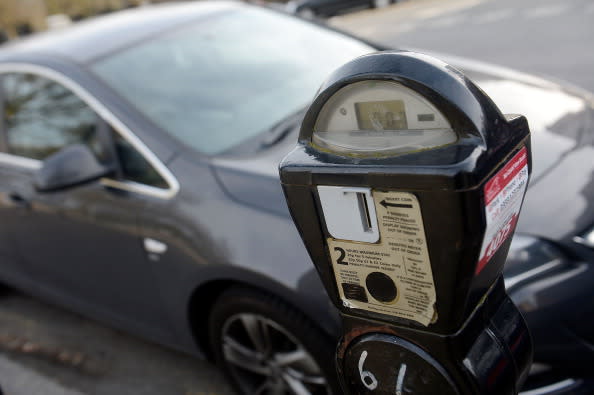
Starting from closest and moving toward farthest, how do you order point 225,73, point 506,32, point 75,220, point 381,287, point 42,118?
1. point 381,287
2. point 75,220
3. point 225,73
4. point 42,118
5. point 506,32

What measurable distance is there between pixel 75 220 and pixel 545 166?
1.90 meters

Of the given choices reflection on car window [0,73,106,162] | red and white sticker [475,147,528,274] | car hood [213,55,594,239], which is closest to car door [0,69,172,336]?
reflection on car window [0,73,106,162]

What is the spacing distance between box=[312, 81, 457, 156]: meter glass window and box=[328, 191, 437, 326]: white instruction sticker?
10 centimetres

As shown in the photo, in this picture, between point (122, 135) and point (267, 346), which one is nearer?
point (267, 346)

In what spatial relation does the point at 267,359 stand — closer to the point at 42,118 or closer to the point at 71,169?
the point at 71,169

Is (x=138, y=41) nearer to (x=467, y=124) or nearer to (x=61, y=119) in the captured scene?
(x=61, y=119)

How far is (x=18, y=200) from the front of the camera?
2.93 metres

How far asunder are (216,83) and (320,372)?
1398 mm

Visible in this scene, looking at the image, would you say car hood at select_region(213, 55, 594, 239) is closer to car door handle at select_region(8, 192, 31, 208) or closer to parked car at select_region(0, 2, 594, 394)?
parked car at select_region(0, 2, 594, 394)

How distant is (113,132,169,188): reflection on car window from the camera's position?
2422mm

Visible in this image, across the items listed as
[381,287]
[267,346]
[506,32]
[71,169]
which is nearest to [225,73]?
[71,169]

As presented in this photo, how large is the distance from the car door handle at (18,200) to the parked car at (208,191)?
1 cm

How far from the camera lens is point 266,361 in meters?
2.29

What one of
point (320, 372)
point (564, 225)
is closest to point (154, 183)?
point (320, 372)
